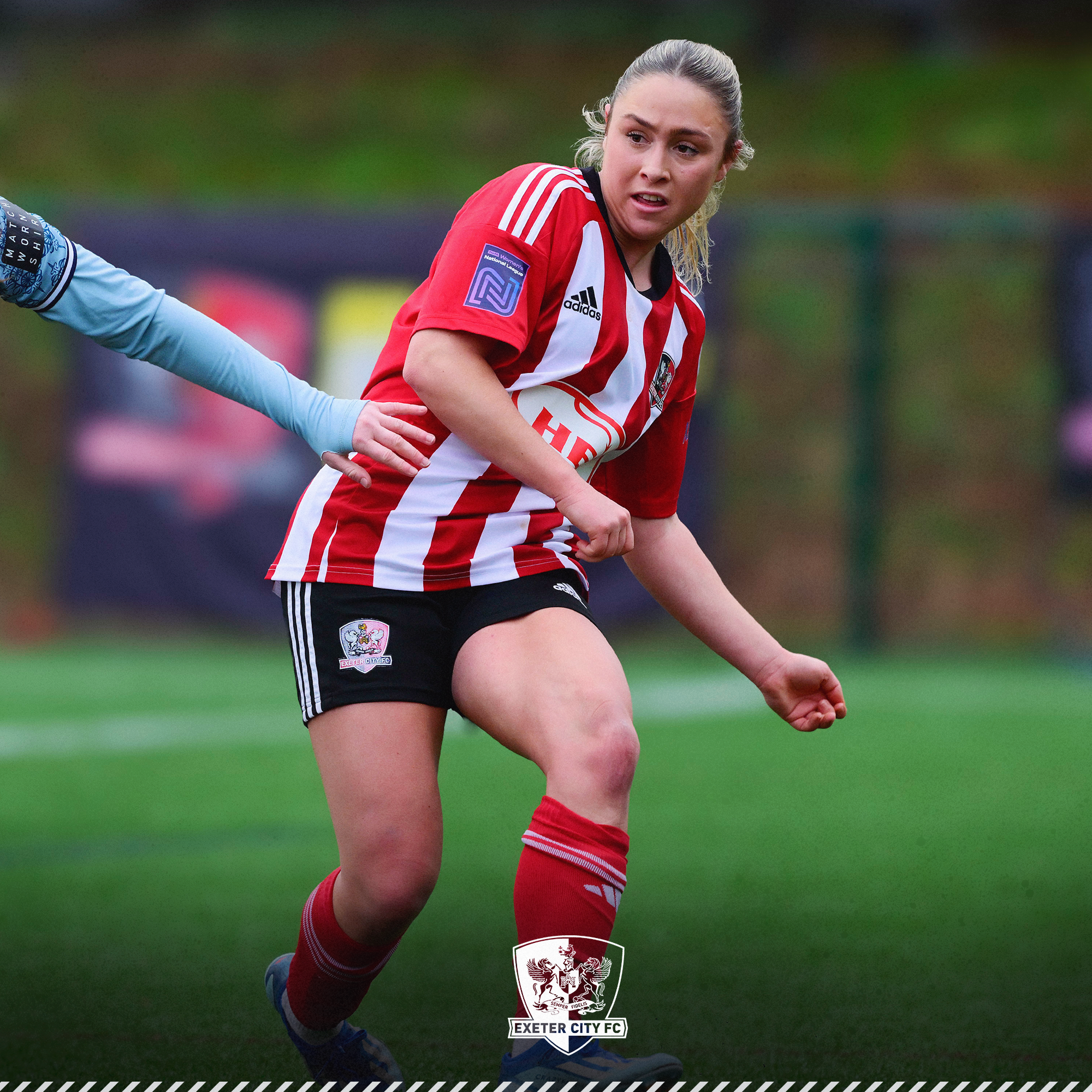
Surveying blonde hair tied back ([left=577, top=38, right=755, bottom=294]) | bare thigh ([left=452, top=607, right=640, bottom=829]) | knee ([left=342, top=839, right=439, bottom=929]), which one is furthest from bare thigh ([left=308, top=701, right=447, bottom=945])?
blonde hair tied back ([left=577, top=38, right=755, bottom=294])

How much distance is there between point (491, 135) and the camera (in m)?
17.4

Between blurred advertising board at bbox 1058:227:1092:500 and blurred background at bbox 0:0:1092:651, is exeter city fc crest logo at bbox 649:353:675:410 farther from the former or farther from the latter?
blurred advertising board at bbox 1058:227:1092:500

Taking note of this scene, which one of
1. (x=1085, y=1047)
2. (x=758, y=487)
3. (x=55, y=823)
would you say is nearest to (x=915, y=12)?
(x=758, y=487)

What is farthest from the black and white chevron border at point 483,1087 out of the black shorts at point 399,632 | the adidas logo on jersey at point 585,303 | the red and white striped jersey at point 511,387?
the adidas logo on jersey at point 585,303

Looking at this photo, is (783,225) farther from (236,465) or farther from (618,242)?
(618,242)

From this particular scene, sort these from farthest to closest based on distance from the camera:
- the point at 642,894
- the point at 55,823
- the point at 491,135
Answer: the point at 491,135, the point at 55,823, the point at 642,894

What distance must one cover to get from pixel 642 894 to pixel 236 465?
630cm

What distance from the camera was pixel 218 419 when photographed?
10.1m

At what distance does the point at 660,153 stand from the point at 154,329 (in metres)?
0.92

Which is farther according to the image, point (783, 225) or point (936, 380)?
point (936, 380)

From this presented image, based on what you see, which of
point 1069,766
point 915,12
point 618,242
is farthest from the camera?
point 915,12

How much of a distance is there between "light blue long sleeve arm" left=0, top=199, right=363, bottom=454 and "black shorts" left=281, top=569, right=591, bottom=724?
1.12 ft

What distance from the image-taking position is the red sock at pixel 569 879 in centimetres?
243

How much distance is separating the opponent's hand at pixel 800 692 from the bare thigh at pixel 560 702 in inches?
14.7
